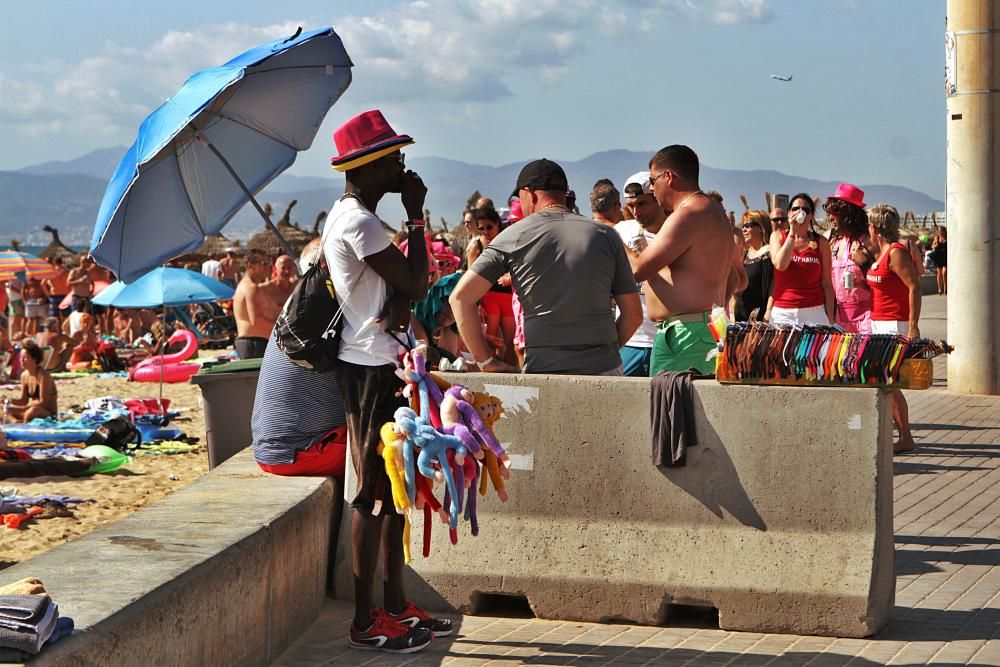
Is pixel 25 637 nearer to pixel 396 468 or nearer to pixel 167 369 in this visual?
pixel 396 468

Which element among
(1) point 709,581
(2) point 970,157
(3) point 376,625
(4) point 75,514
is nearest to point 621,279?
(1) point 709,581

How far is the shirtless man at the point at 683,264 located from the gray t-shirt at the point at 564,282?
0.51 metres

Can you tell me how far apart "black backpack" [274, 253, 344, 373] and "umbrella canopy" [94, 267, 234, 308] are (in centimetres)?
1401

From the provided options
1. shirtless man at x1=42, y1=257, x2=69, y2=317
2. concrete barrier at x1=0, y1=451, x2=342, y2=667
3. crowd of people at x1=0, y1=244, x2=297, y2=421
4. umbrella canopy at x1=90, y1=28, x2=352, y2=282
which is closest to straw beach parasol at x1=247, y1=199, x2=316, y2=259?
crowd of people at x1=0, y1=244, x2=297, y2=421

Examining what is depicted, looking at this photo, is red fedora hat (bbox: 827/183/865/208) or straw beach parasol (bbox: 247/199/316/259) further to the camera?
straw beach parasol (bbox: 247/199/316/259)

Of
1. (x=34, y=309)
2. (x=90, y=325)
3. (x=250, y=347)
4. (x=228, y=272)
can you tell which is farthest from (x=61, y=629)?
(x=228, y=272)

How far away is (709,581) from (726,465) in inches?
20.2

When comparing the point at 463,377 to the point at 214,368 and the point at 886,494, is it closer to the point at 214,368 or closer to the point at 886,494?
the point at 886,494

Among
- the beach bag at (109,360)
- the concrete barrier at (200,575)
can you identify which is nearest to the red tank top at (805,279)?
the concrete barrier at (200,575)

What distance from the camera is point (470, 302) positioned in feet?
21.1

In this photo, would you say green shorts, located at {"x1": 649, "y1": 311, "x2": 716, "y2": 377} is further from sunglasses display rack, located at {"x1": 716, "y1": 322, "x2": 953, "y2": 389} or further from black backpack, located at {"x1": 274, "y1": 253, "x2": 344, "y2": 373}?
black backpack, located at {"x1": 274, "y1": 253, "x2": 344, "y2": 373}

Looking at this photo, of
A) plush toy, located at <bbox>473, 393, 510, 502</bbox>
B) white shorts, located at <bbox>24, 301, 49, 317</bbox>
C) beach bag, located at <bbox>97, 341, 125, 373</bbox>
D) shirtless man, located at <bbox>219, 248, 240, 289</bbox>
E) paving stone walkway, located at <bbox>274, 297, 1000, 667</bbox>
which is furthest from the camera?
shirtless man, located at <bbox>219, 248, 240, 289</bbox>

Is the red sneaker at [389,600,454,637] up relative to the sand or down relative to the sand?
up

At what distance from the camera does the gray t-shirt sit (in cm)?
627
